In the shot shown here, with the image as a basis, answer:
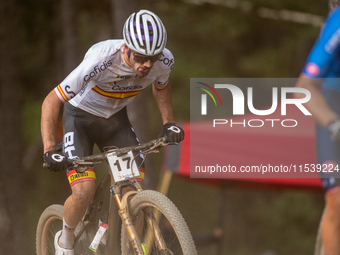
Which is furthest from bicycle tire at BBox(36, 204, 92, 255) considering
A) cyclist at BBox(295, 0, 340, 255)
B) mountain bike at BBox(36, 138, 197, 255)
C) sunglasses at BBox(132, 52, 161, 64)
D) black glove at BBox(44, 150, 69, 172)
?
cyclist at BBox(295, 0, 340, 255)

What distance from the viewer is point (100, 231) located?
128 inches

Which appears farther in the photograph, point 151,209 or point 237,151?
point 237,151

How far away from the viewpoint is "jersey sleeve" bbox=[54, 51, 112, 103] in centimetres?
304

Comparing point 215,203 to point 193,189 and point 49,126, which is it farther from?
point 49,126

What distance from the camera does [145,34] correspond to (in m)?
2.92

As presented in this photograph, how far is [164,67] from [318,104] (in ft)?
4.35

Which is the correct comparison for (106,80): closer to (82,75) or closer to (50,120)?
(82,75)

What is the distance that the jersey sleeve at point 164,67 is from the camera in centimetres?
329

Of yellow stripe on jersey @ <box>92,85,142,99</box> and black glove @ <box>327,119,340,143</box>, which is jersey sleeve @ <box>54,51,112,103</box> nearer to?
yellow stripe on jersey @ <box>92,85,142,99</box>

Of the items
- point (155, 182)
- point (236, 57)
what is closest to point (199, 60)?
point (236, 57)

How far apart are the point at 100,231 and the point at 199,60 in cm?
1077

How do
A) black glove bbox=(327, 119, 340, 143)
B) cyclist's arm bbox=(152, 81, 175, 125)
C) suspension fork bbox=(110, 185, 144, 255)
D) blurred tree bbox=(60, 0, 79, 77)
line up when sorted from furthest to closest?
blurred tree bbox=(60, 0, 79, 77)
cyclist's arm bbox=(152, 81, 175, 125)
suspension fork bbox=(110, 185, 144, 255)
black glove bbox=(327, 119, 340, 143)

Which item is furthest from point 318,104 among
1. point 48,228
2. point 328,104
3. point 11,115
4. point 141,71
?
point 11,115

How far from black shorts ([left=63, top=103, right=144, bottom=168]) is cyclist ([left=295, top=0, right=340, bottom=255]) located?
136cm
